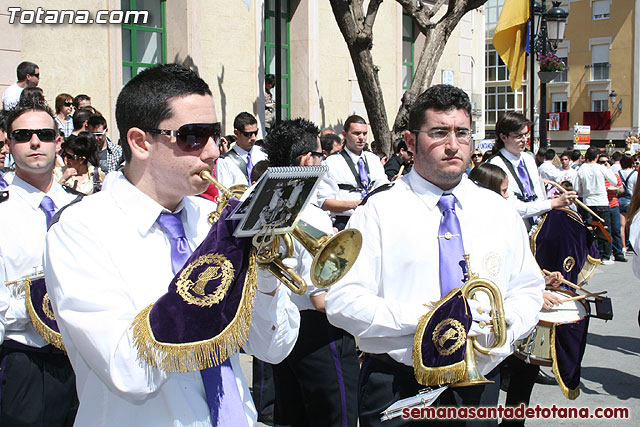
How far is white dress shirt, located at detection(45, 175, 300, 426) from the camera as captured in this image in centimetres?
204

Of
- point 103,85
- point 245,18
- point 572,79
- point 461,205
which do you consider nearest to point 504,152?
point 461,205

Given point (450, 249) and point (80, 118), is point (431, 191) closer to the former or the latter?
point (450, 249)

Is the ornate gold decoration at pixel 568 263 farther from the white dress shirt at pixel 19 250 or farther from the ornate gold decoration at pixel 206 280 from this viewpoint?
the ornate gold decoration at pixel 206 280

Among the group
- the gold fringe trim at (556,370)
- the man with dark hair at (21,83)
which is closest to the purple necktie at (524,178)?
the gold fringe trim at (556,370)

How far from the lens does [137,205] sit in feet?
7.63

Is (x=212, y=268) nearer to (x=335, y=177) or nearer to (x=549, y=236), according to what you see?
(x=549, y=236)

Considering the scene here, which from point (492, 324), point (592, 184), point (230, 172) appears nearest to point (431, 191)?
point (492, 324)

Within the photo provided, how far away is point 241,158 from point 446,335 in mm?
6194

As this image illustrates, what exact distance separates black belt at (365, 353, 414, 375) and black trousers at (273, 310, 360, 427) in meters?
0.82

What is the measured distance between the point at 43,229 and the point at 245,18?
471 inches

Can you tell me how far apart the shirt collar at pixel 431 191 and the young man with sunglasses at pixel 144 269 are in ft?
4.14

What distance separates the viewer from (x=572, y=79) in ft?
179

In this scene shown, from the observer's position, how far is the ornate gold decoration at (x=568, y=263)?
6.07 metres

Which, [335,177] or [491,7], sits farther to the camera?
[491,7]
